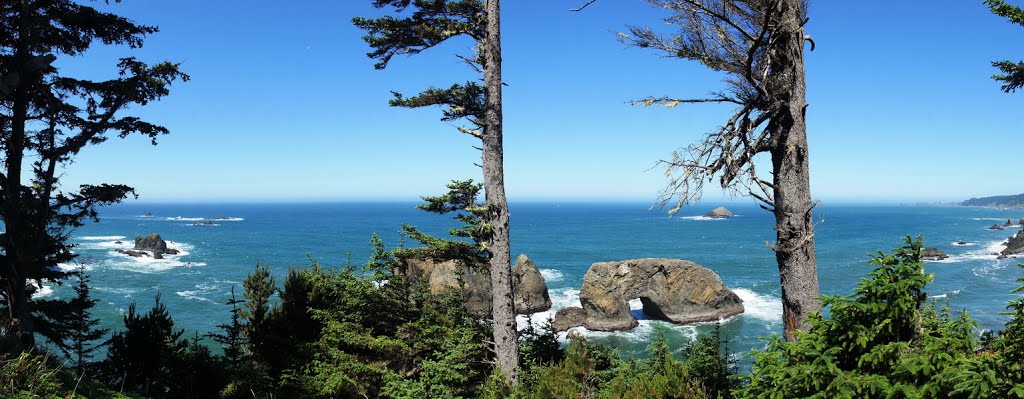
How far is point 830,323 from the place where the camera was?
4617 millimetres

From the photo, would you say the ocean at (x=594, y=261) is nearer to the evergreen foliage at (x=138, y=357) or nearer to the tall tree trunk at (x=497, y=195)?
the tall tree trunk at (x=497, y=195)

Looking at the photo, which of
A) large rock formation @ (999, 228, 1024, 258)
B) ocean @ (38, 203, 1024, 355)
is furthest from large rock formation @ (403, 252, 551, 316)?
large rock formation @ (999, 228, 1024, 258)

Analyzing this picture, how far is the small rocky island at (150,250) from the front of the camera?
205 feet

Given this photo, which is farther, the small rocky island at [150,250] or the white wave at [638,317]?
the small rocky island at [150,250]

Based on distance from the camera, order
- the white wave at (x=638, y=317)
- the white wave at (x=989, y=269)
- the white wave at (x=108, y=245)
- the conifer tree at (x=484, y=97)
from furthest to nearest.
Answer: the white wave at (x=108, y=245)
the white wave at (x=989, y=269)
the white wave at (x=638, y=317)
the conifer tree at (x=484, y=97)

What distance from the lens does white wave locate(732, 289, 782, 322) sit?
35.4 metres

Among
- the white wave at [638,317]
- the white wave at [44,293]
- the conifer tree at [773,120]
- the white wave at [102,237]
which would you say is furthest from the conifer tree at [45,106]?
the white wave at [102,237]

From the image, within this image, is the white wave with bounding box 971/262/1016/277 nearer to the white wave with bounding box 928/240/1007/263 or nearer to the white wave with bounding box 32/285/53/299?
the white wave with bounding box 928/240/1007/263

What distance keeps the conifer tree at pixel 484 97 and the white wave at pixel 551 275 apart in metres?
40.2

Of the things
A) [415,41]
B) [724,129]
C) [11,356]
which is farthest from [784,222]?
[11,356]

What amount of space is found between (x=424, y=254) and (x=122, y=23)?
301 inches

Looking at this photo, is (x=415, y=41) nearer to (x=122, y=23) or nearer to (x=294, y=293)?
(x=122, y=23)

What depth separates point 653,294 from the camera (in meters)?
35.9

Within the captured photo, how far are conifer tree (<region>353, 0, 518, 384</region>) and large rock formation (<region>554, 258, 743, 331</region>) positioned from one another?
81.0ft
